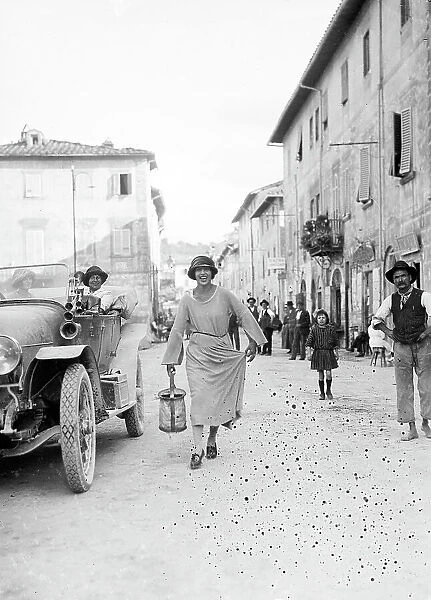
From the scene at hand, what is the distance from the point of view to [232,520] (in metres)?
4.60

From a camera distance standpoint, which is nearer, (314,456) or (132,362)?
(314,456)

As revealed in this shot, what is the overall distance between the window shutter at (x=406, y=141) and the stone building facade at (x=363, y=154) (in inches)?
0.9

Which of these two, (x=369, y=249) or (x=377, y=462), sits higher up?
(x=369, y=249)

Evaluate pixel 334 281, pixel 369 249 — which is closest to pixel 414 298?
pixel 369 249

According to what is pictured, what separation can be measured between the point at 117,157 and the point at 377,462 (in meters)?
36.8

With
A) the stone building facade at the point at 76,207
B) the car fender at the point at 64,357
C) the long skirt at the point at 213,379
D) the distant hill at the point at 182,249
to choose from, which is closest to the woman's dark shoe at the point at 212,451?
the long skirt at the point at 213,379

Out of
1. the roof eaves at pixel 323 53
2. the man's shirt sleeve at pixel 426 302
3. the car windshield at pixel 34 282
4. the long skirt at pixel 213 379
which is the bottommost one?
the long skirt at pixel 213 379

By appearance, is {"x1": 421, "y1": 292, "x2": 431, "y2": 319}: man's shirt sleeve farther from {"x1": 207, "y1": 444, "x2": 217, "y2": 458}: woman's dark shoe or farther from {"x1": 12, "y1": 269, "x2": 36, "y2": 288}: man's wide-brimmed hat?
{"x1": 12, "y1": 269, "x2": 36, "y2": 288}: man's wide-brimmed hat

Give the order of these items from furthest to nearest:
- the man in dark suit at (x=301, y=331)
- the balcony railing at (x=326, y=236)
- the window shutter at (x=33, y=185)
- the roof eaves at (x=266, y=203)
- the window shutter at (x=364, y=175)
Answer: the roof eaves at (x=266, y=203)
the window shutter at (x=33, y=185)
the balcony railing at (x=326, y=236)
the window shutter at (x=364, y=175)
the man in dark suit at (x=301, y=331)

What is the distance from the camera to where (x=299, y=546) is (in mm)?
4066

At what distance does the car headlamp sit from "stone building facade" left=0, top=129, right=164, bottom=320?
1422 inches

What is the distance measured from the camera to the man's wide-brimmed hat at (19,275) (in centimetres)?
703

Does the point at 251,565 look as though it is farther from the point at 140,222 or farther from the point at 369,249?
the point at 140,222

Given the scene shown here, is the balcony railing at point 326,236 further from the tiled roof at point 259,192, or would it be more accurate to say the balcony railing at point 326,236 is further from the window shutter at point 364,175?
the tiled roof at point 259,192
